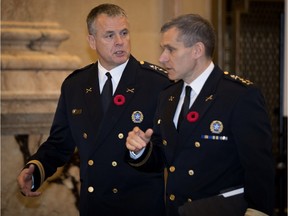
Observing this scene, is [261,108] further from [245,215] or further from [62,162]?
[62,162]

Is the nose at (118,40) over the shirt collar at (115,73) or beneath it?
over

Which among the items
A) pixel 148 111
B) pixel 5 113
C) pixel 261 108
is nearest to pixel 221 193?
pixel 261 108

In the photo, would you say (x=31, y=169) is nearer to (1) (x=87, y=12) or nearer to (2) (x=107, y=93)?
(2) (x=107, y=93)

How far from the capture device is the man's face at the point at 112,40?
13.3 feet

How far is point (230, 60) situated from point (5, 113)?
2.02 metres

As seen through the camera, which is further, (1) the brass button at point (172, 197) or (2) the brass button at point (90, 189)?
(2) the brass button at point (90, 189)

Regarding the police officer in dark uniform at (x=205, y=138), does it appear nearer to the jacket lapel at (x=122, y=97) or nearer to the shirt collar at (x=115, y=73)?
the jacket lapel at (x=122, y=97)

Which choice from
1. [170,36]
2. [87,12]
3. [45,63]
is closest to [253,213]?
[170,36]

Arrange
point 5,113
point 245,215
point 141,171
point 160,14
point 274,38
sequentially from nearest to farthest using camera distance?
1. point 245,215
2. point 141,171
3. point 5,113
4. point 160,14
5. point 274,38

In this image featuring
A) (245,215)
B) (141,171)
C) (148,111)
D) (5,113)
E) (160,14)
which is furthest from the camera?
(160,14)

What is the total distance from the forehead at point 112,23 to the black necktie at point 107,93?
26 centimetres

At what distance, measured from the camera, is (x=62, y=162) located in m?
4.20

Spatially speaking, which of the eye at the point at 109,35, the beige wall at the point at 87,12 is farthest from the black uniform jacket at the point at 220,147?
the beige wall at the point at 87,12

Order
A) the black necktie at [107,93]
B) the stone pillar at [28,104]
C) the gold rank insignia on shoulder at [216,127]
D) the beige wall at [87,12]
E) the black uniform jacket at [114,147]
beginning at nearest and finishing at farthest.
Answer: the gold rank insignia on shoulder at [216,127] < the black uniform jacket at [114,147] < the black necktie at [107,93] < the stone pillar at [28,104] < the beige wall at [87,12]
